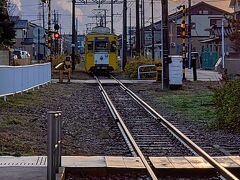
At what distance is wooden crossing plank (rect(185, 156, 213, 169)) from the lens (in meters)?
9.98

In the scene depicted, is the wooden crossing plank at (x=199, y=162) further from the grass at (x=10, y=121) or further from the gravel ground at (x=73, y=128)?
the grass at (x=10, y=121)

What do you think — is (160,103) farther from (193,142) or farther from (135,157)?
(135,157)

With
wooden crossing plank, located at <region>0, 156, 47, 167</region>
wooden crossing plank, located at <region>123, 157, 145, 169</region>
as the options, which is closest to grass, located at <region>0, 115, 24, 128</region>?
wooden crossing plank, located at <region>0, 156, 47, 167</region>

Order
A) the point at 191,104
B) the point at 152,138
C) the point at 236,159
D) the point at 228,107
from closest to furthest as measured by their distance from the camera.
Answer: the point at 236,159, the point at 152,138, the point at 228,107, the point at 191,104

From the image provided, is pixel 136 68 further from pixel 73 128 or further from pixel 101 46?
pixel 73 128

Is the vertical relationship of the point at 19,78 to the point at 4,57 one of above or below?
below

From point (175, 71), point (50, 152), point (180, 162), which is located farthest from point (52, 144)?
point (175, 71)

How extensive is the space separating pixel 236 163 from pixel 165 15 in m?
21.4

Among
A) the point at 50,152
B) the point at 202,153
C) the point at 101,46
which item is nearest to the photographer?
the point at 50,152

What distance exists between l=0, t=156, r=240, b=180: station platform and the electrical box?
19397mm

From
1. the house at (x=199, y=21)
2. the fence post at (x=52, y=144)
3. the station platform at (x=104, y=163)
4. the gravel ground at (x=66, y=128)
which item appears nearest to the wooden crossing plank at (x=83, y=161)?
the station platform at (x=104, y=163)

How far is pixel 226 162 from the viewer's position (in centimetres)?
1033

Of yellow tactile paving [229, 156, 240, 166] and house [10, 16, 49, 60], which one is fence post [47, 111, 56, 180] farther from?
house [10, 16, 49, 60]

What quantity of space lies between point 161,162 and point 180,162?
303 millimetres
